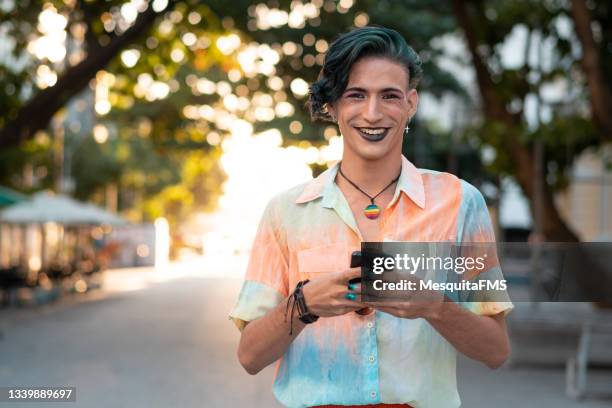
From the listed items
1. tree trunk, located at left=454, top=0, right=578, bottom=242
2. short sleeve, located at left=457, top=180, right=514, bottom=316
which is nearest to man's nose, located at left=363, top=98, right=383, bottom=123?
short sleeve, located at left=457, top=180, right=514, bottom=316

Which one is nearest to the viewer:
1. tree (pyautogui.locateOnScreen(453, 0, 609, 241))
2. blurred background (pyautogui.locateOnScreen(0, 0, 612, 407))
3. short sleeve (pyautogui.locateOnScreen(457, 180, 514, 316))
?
short sleeve (pyautogui.locateOnScreen(457, 180, 514, 316))

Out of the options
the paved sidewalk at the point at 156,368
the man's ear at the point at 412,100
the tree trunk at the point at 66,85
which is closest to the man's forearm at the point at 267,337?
the man's ear at the point at 412,100

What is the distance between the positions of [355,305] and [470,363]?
11896 millimetres

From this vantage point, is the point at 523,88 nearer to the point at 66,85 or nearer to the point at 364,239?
the point at 66,85

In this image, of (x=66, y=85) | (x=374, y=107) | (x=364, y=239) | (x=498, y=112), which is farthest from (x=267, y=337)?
(x=66, y=85)

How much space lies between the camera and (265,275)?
7.10ft

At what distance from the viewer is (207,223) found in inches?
4318

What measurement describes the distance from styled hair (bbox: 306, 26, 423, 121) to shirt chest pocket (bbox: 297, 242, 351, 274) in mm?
324

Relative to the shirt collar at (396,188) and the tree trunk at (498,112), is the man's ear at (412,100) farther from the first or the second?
the tree trunk at (498,112)

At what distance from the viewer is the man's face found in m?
2.08

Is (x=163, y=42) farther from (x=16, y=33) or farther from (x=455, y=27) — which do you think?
(x=455, y=27)

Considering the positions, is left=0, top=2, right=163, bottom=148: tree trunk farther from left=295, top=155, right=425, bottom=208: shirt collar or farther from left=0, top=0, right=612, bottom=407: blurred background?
left=295, top=155, right=425, bottom=208: shirt collar

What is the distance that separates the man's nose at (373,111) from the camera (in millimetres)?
2064

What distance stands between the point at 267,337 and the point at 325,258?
0.69ft
